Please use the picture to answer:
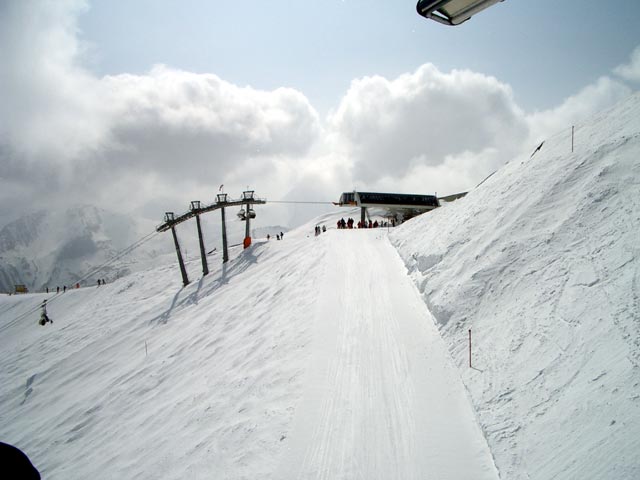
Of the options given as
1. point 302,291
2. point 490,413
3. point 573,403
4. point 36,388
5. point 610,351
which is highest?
point 302,291

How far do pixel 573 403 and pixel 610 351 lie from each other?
150cm

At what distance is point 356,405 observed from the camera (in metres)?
8.31

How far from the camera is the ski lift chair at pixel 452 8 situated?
616cm

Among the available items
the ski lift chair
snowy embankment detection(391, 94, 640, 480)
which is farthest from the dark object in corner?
the ski lift chair

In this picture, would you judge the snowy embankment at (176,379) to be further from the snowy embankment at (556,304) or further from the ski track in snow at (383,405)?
the snowy embankment at (556,304)

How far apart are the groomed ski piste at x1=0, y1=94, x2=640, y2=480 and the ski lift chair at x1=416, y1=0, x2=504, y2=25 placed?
7509 millimetres

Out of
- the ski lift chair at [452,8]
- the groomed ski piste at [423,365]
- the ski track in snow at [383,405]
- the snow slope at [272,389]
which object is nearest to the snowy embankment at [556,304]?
the groomed ski piste at [423,365]

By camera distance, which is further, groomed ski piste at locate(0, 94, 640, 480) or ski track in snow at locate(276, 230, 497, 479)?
ski track in snow at locate(276, 230, 497, 479)

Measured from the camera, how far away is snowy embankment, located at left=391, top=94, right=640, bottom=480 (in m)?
5.91

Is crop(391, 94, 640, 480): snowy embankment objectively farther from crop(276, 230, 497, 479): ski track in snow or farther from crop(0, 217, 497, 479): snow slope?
crop(0, 217, 497, 479): snow slope

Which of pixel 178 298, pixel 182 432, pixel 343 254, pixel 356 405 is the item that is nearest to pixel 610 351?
pixel 356 405

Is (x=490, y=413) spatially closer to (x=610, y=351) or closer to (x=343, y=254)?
(x=610, y=351)

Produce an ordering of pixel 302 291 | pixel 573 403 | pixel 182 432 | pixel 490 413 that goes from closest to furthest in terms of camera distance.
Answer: pixel 573 403 < pixel 490 413 < pixel 182 432 < pixel 302 291

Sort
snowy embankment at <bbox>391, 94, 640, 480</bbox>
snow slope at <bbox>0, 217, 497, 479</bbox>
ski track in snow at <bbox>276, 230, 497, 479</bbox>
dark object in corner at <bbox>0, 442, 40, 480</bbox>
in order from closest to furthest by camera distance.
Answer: dark object in corner at <bbox>0, 442, 40, 480</bbox> < snowy embankment at <bbox>391, 94, 640, 480</bbox> < ski track in snow at <bbox>276, 230, 497, 479</bbox> < snow slope at <bbox>0, 217, 497, 479</bbox>
